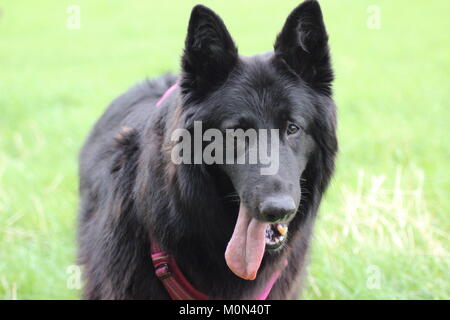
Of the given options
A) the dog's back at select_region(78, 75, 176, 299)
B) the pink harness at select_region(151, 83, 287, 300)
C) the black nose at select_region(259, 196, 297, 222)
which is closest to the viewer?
the black nose at select_region(259, 196, 297, 222)

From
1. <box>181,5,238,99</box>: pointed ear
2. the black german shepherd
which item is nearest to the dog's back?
the black german shepherd

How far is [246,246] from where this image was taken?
2.66 meters

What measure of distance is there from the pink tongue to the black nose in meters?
0.23

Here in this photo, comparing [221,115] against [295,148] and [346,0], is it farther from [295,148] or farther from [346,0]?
[346,0]

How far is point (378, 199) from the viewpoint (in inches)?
183

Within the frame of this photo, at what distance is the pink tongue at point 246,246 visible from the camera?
8.70ft

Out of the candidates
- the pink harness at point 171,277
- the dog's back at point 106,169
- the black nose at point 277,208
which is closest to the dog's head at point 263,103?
the black nose at point 277,208

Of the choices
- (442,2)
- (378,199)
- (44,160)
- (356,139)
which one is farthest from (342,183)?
(442,2)

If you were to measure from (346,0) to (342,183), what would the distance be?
1098cm

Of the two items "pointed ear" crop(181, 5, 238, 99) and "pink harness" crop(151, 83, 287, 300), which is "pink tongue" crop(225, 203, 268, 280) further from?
"pointed ear" crop(181, 5, 238, 99)

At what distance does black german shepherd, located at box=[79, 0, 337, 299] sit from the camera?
2.67 m

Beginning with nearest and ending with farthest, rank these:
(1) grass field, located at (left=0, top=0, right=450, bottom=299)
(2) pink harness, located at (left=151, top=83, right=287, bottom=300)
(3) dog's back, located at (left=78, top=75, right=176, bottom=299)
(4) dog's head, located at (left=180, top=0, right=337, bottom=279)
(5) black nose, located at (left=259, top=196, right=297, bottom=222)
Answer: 1. (5) black nose, located at (left=259, top=196, right=297, bottom=222)
2. (4) dog's head, located at (left=180, top=0, right=337, bottom=279)
3. (2) pink harness, located at (left=151, top=83, right=287, bottom=300)
4. (3) dog's back, located at (left=78, top=75, right=176, bottom=299)
5. (1) grass field, located at (left=0, top=0, right=450, bottom=299)

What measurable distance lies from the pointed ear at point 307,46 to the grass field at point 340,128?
1.65m

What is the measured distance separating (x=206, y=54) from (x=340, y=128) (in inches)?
128
